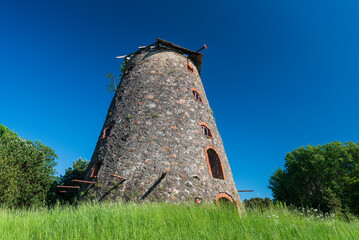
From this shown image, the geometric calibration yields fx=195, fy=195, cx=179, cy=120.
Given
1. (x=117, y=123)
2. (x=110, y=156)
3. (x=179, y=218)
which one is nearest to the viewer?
(x=179, y=218)

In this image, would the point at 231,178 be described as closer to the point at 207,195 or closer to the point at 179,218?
the point at 207,195

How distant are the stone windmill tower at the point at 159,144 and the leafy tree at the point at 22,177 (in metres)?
6.54

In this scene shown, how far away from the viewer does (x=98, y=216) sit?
19.0 ft

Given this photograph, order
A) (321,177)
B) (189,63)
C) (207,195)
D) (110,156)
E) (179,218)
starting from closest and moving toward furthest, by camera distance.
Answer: (179,218), (207,195), (110,156), (189,63), (321,177)

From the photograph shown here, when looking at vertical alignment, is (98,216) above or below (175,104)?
below

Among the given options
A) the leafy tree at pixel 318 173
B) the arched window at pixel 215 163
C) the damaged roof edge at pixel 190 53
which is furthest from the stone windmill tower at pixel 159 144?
the leafy tree at pixel 318 173

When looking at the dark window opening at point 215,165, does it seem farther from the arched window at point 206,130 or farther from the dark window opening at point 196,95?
the dark window opening at point 196,95

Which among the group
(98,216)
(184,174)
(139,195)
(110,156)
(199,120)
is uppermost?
(199,120)

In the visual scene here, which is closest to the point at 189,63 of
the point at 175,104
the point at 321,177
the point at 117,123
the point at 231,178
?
the point at 175,104

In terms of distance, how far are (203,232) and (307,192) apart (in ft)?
86.9

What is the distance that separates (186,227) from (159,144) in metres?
6.36

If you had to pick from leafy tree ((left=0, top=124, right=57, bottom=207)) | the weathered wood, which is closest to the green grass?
the weathered wood

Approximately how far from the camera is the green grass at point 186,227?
13.5 ft

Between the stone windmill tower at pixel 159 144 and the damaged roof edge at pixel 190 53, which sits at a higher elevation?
the damaged roof edge at pixel 190 53
